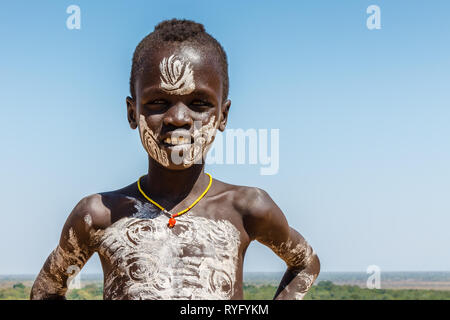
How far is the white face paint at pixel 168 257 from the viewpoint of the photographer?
3.11m

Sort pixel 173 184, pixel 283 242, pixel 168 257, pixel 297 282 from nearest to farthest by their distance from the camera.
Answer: pixel 168 257
pixel 173 184
pixel 283 242
pixel 297 282

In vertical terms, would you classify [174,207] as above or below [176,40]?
below

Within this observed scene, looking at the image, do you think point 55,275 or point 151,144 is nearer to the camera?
point 151,144

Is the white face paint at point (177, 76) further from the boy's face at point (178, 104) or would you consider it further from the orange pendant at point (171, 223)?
the orange pendant at point (171, 223)

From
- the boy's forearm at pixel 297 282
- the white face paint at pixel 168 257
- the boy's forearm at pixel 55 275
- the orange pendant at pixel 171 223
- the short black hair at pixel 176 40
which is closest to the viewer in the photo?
the white face paint at pixel 168 257

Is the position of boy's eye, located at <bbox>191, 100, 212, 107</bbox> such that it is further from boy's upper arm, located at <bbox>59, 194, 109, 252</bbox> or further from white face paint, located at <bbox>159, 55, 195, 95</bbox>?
boy's upper arm, located at <bbox>59, 194, 109, 252</bbox>

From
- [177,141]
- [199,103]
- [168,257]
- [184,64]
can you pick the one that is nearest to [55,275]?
[168,257]

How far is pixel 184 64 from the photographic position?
10.7ft

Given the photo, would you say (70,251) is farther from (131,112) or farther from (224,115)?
(224,115)

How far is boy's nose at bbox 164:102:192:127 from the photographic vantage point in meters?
3.16

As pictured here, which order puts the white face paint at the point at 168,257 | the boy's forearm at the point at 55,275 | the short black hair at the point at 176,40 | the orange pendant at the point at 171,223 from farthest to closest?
the boy's forearm at the point at 55,275
the short black hair at the point at 176,40
the orange pendant at the point at 171,223
the white face paint at the point at 168,257

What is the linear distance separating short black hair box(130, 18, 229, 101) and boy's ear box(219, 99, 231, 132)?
4 cm

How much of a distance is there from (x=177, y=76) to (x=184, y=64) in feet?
0.32

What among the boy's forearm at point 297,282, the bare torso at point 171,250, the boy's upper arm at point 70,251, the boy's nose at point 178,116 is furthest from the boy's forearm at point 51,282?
the boy's forearm at point 297,282
